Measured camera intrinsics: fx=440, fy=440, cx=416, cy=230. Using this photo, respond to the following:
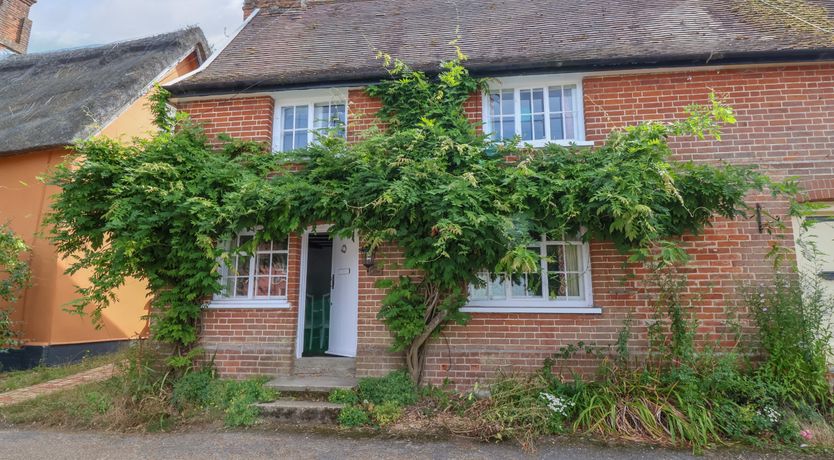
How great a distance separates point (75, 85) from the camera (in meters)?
10.7

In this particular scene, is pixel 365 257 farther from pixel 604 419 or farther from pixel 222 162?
pixel 604 419

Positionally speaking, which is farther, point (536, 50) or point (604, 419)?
point (536, 50)

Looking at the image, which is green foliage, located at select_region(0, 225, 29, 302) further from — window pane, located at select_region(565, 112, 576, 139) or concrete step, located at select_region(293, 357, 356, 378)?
window pane, located at select_region(565, 112, 576, 139)

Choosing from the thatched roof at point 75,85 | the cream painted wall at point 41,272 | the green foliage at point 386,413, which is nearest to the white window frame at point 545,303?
the green foliage at point 386,413

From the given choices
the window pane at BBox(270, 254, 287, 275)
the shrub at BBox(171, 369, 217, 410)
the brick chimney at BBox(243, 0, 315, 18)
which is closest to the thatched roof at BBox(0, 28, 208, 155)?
the brick chimney at BBox(243, 0, 315, 18)

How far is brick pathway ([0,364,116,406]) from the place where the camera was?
6.34 meters

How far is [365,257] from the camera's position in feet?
19.8

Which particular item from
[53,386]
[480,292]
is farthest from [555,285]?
[53,386]

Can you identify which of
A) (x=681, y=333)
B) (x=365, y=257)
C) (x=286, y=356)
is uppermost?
(x=365, y=257)

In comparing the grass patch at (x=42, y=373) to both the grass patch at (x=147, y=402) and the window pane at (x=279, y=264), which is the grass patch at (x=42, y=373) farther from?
the window pane at (x=279, y=264)

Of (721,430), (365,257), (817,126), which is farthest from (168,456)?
(817,126)

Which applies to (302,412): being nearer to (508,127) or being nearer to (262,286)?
(262,286)

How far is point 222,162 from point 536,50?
497 cm

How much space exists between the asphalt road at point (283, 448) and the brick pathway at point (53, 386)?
165cm
